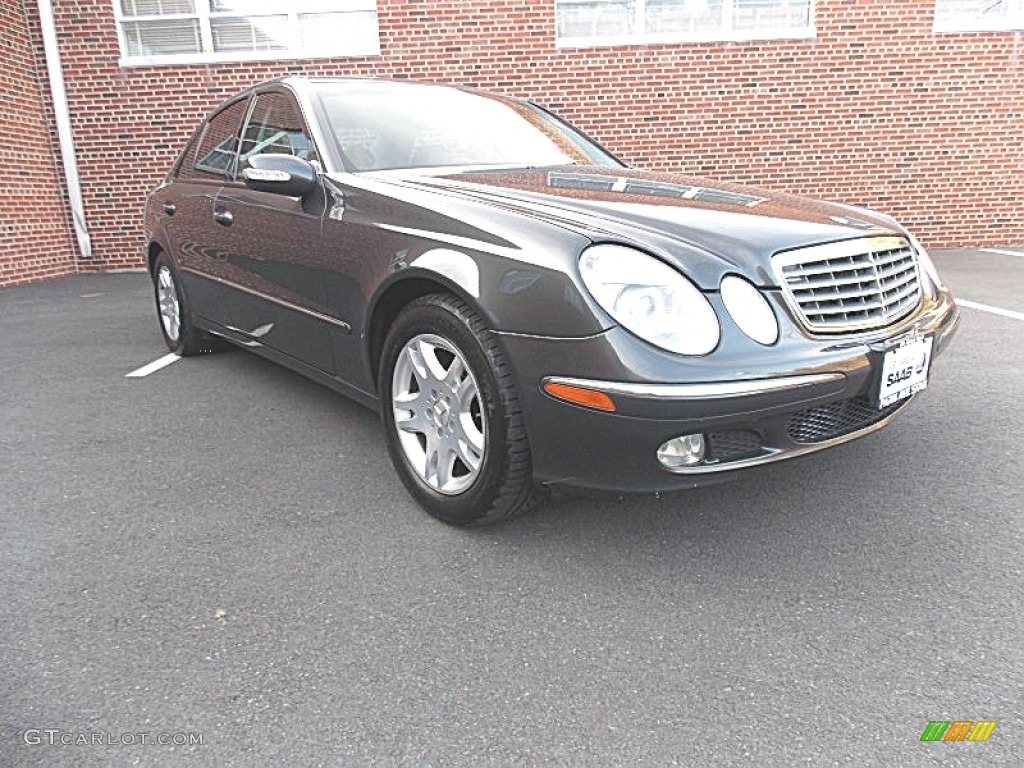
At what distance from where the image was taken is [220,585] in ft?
6.98

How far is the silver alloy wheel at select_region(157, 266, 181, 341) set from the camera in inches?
181

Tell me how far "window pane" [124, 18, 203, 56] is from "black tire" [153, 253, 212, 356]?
17.2 feet

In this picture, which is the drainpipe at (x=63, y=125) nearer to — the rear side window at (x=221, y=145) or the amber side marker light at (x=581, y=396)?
the rear side window at (x=221, y=145)

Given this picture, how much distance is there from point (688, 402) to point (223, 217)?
2.69 metres

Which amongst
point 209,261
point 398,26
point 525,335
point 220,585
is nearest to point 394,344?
point 525,335

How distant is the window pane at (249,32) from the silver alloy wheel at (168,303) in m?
5.14

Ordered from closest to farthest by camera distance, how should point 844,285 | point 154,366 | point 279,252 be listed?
point 844,285 → point 279,252 → point 154,366

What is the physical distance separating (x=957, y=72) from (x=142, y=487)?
9855 mm

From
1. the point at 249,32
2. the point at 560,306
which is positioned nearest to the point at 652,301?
the point at 560,306

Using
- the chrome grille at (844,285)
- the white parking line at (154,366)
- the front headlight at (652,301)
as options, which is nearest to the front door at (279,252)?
the white parking line at (154,366)

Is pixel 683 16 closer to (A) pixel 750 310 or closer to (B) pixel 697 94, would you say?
(B) pixel 697 94

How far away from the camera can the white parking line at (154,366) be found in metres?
4.41

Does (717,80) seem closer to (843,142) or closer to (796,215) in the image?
(843,142)

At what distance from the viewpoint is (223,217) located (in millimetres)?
3629
